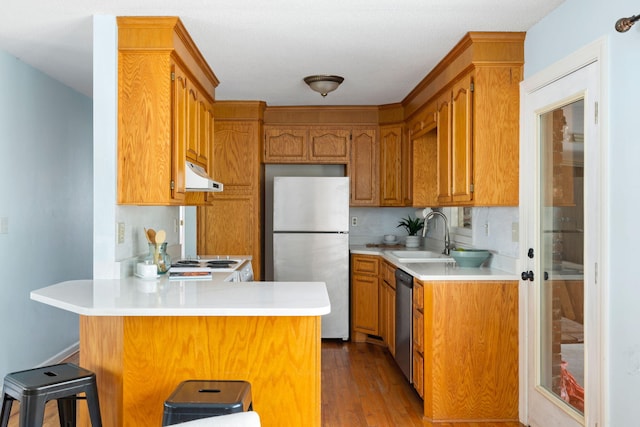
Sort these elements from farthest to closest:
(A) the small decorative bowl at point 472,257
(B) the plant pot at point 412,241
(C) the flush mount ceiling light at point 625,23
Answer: (B) the plant pot at point 412,241, (A) the small decorative bowl at point 472,257, (C) the flush mount ceiling light at point 625,23

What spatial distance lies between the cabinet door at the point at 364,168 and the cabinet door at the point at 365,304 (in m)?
0.81

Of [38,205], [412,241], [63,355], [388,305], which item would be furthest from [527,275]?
[63,355]

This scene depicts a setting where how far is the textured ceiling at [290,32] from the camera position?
9.09 ft

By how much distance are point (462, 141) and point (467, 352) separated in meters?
1.32

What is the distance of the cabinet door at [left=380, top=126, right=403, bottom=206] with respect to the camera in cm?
531

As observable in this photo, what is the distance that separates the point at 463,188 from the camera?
343 centimetres

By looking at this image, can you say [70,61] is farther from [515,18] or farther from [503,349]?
[503,349]

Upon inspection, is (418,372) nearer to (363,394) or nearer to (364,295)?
(363,394)

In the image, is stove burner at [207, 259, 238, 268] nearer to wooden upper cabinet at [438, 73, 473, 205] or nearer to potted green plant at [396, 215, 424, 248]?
wooden upper cabinet at [438, 73, 473, 205]

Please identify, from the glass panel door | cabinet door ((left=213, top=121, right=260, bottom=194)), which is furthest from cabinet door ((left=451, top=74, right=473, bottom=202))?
cabinet door ((left=213, top=121, right=260, bottom=194))

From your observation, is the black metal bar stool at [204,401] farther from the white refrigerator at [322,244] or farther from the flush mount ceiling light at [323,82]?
the white refrigerator at [322,244]

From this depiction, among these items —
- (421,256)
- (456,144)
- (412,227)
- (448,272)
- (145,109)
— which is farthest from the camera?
(412,227)

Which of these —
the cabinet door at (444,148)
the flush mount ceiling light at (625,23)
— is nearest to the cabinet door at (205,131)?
the cabinet door at (444,148)

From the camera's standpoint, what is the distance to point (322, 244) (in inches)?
201
